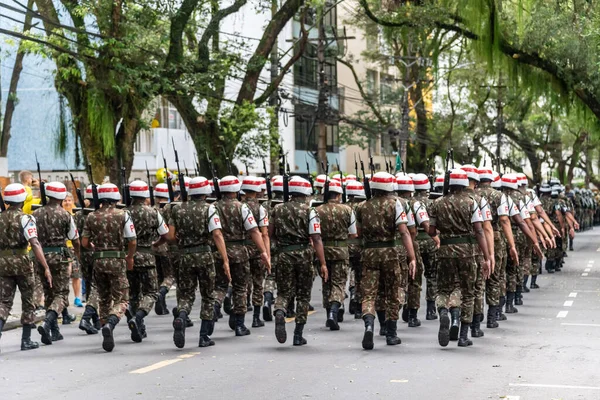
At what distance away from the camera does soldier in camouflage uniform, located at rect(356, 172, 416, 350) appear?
1202 centimetres

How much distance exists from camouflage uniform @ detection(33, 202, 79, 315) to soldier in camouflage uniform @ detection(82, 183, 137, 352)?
794mm

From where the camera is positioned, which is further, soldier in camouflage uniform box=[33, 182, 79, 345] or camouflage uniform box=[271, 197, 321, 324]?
soldier in camouflage uniform box=[33, 182, 79, 345]

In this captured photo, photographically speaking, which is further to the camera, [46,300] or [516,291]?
[516,291]

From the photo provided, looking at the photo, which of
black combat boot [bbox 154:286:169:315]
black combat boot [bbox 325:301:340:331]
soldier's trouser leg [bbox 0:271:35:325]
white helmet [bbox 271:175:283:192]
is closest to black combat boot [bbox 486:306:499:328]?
black combat boot [bbox 325:301:340:331]

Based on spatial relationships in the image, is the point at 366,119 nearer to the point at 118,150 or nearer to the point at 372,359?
the point at 118,150

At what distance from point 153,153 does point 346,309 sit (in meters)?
23.9

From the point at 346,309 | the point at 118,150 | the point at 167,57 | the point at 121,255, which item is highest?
the point at 167,57

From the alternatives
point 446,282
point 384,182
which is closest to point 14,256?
point 384,182

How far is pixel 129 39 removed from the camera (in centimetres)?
2020

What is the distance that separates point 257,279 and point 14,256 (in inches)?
138

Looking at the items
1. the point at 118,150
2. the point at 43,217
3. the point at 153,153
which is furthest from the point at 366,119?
the point at 43,217

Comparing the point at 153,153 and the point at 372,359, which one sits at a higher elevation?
the point at 153,153

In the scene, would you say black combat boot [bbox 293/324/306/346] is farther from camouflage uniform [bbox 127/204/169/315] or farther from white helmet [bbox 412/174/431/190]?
white helmet [bbox 412/174/431/190]

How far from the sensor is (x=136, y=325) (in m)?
12.5
